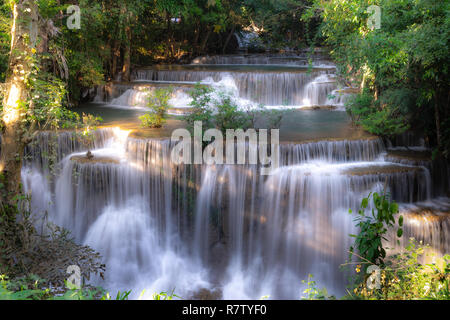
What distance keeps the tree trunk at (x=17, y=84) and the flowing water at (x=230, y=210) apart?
7.53 ft

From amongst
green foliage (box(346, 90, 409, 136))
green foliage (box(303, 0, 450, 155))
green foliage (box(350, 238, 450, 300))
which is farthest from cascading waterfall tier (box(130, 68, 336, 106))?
green foliage (box(350, 238, 450, 300))

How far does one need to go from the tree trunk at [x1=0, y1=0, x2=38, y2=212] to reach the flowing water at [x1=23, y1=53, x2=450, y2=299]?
2295 millimetres

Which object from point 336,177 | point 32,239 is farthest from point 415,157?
point 32,239

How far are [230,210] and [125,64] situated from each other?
10.5 metres

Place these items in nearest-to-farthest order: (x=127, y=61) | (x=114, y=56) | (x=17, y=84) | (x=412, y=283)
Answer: (x=412, y=283), (x=17, y=84), (x=127, y=61), (x=114, y=56)

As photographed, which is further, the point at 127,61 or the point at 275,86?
the point at 127,61

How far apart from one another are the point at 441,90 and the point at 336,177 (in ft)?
9.90

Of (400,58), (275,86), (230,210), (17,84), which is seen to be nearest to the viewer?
(17,84)

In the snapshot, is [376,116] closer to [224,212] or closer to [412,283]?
[224,212]

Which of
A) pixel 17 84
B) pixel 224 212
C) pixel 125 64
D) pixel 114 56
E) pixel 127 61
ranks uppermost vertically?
pixel 114 56

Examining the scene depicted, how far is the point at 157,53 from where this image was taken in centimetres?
2153

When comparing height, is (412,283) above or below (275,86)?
below

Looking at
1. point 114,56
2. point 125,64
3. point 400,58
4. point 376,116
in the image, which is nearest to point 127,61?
point 125,64

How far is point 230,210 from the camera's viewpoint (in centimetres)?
883
